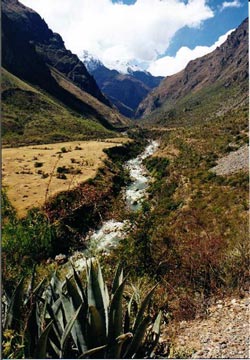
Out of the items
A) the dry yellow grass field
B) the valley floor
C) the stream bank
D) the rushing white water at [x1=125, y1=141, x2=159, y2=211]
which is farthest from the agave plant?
the dry yellow grass field

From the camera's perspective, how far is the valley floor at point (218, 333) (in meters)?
3.99

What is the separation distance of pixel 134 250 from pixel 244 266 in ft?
10.2

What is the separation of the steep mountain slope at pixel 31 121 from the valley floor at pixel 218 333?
62.7 m

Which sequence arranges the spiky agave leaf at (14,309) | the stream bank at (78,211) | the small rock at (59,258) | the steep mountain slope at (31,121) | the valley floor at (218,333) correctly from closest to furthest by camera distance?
the spiky agave leaf at (14,309), the valley floor at (218,333), the stream bank at (78,211), the small rock at (59,258), the steep mountain slope at (31,121)

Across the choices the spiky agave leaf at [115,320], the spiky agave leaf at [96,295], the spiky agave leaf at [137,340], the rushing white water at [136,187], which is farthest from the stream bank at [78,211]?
the rushing white water at [136,187]

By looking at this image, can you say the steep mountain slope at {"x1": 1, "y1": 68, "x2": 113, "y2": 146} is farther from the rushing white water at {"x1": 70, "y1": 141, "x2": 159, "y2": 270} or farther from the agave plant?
the agave plant

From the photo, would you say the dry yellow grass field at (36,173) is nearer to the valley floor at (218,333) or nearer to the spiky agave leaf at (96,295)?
the valley floor at (218,333)

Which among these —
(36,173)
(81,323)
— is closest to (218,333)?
(81,323)

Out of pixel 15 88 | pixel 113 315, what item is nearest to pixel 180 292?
pixel 113 315

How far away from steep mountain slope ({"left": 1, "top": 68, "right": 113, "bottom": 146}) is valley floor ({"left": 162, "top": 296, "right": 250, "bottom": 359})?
6275 cm

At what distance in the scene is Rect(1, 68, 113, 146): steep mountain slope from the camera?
74050mm

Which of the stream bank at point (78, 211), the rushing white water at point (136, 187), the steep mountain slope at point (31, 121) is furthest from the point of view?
the steep mountain slope at point (31, 121)

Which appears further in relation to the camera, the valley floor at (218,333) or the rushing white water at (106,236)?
the rushing white water at (106,236)

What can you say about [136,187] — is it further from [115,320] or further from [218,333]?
[115,320]
